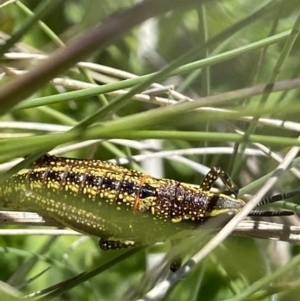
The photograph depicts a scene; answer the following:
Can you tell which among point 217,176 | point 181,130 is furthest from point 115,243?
point 181,130

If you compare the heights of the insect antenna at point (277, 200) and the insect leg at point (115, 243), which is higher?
the insect antenna at point (277, 200)

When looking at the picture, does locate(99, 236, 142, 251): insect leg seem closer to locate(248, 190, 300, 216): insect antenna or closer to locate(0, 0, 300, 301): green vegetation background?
locate(0, 0, 300, 301): green vegetation background

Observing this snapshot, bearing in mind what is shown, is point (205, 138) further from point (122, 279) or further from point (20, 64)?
point (122, 279)

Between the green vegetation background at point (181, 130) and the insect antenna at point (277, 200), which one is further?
the green vegetation background at point (181, 130)

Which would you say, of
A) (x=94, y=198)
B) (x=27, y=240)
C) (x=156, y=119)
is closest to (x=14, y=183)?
(x=94, y=198)

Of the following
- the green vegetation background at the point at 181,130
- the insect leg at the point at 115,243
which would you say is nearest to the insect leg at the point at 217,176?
the green vegetation background at the point at 181,130

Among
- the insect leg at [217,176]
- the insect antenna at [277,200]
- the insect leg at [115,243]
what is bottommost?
the insect leg at [115,243]

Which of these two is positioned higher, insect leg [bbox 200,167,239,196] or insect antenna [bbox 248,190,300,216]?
insect leg [bbox 200,167,239,196]

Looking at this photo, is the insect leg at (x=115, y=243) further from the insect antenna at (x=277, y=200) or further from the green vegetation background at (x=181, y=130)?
the insect antenna at (x=277, y=200)

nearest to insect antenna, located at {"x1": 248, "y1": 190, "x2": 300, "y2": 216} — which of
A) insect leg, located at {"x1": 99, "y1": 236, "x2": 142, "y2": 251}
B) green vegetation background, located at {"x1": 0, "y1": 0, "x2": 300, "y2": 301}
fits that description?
green vegetation background, located at {"x1": 0, "y1": 0, "x2": 300, "y2": 301}

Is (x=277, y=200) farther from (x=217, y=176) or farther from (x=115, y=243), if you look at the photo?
(x=115, y=243)

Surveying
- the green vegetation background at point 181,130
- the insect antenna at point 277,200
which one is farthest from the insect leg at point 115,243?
the insect antenna at point 277,200
